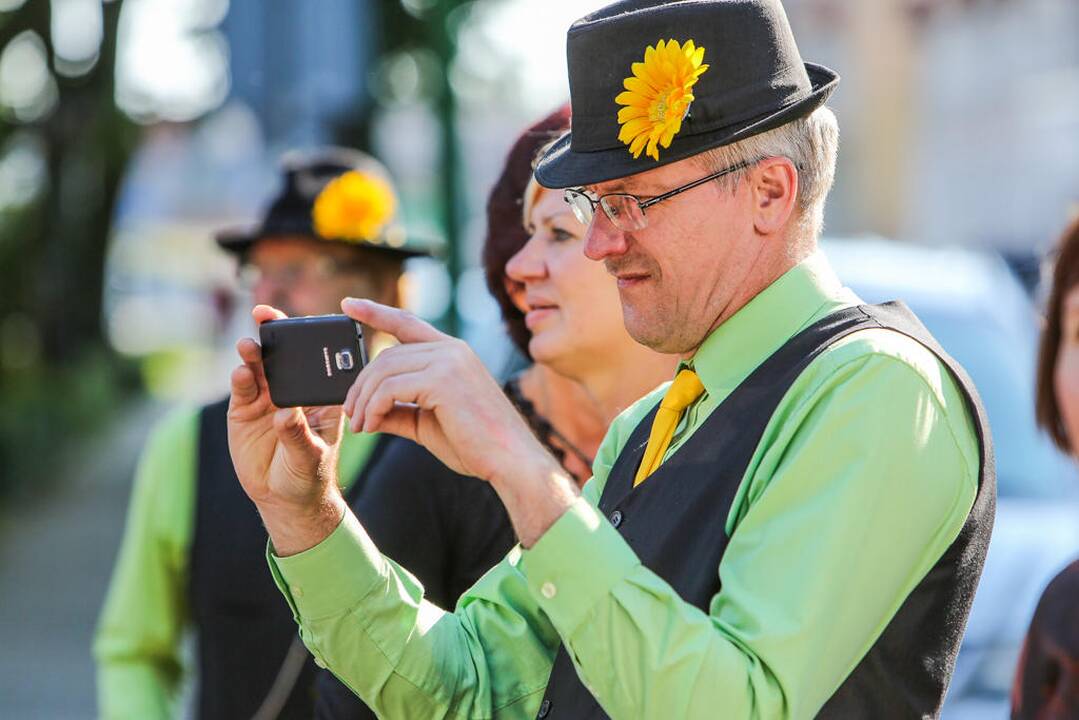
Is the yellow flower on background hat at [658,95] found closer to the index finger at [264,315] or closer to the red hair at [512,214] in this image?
the index finger at [264,315]

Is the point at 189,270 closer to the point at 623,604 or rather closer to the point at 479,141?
the point at 479,141

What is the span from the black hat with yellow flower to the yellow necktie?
2.03m

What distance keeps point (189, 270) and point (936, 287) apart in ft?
132

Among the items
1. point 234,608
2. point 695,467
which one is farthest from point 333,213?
point 695,467

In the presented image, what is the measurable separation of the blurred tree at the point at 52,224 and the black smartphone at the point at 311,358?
11458mm

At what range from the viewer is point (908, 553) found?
1.87 m

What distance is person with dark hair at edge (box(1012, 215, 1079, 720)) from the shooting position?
2553 millimetres

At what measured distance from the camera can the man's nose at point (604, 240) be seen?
2.15 metres

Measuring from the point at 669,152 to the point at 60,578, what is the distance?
10.5 m

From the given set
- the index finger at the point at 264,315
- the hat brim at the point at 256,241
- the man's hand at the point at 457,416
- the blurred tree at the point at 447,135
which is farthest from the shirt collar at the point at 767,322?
the blurred tree at the point at 447,135

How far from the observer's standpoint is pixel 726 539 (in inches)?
76.5

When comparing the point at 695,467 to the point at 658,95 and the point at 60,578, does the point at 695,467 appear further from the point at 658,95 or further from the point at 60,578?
the point at 60,578

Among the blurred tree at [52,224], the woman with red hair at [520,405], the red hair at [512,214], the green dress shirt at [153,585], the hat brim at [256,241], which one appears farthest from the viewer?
the blurred tree at [52,224]

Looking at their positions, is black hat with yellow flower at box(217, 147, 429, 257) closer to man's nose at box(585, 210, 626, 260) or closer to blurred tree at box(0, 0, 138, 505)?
man's nose at box(585, 210, 626, 260)
